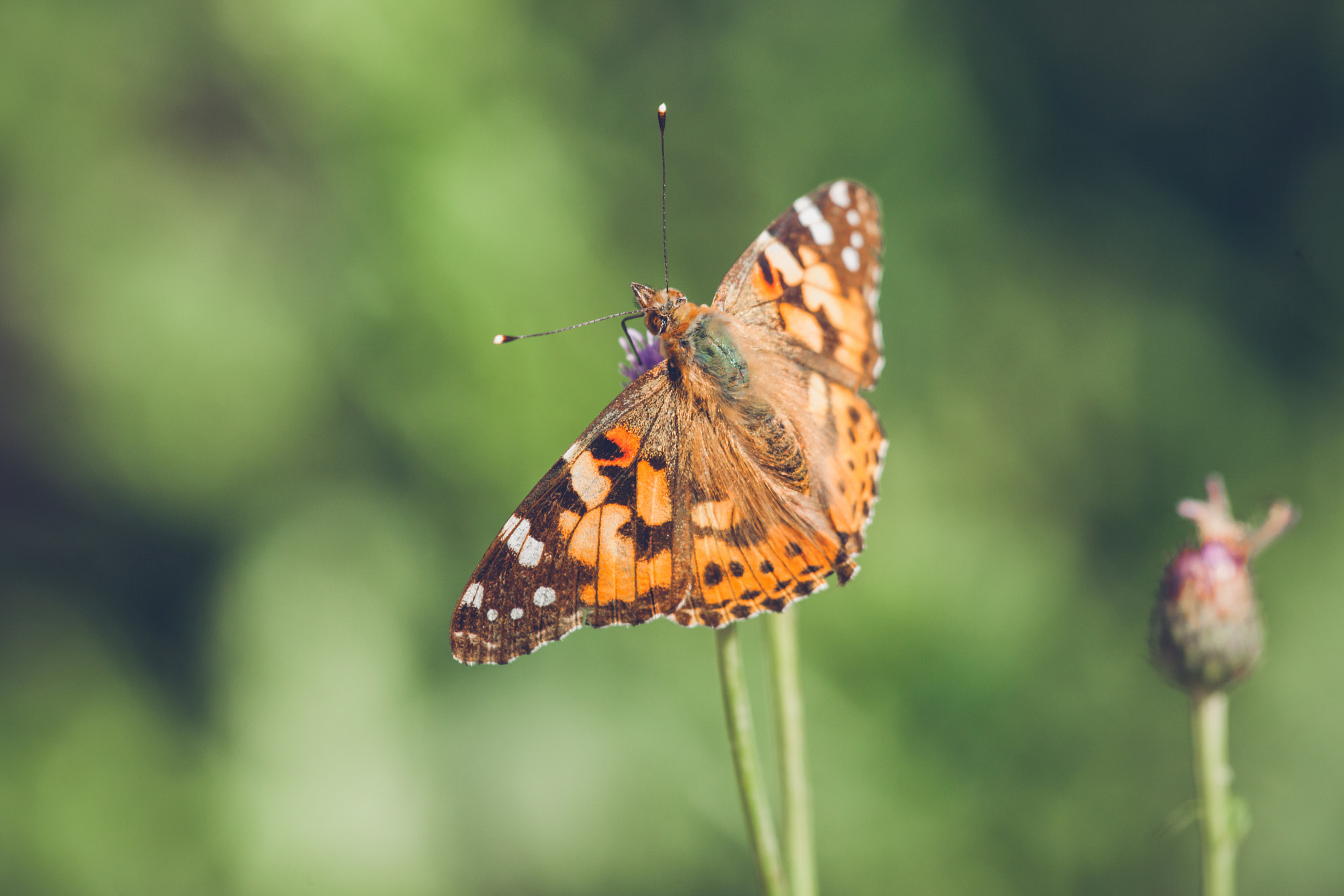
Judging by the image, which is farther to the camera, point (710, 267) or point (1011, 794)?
point (710, 267)

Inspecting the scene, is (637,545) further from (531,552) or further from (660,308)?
(660,308)

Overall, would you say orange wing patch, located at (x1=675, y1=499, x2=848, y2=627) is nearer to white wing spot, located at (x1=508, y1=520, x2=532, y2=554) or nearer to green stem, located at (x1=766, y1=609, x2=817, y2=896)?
green stem, located at (x1=766, y1=609, x2=817, y2=896)

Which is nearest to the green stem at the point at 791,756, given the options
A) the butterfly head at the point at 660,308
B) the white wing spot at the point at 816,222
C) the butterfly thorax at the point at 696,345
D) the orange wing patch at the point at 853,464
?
the orange wing patch at the point at 853,464

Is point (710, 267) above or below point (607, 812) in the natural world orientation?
above

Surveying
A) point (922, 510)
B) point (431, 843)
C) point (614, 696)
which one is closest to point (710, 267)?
point (922, 510)

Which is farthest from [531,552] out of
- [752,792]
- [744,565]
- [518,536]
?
[752,792]

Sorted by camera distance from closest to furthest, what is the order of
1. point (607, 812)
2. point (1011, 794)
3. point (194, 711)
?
1. point (1011, 794)
2. point (607, 812)
3. point (194, 711)

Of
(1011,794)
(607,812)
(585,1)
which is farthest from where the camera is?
(585,1)

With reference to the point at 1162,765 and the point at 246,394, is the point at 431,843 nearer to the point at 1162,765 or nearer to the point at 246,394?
the point at 246,394
